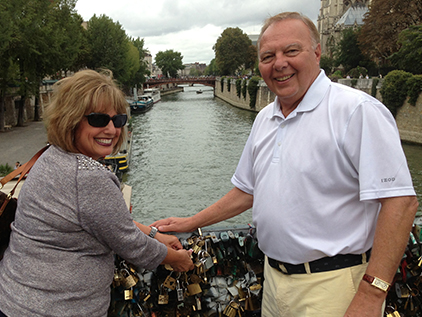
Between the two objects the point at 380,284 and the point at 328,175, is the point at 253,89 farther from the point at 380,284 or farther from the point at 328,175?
the point at 380,284

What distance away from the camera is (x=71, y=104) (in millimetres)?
1247

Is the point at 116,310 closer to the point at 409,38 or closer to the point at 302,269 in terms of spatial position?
the point at 302,269

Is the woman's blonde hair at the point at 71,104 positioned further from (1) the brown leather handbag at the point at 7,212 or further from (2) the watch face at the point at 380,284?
(2) the watch face at the point at 380,284

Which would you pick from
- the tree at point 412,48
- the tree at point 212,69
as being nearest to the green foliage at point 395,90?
the tree at point 412,48

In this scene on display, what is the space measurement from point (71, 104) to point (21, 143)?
1502cm

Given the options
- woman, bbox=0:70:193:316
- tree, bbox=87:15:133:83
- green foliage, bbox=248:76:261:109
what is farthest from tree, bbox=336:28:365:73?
woman, bbox=0:70:193:316

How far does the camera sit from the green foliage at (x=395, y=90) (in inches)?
649

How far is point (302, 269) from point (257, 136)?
54 cm

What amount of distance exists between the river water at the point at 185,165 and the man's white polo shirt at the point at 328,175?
26.2 feet

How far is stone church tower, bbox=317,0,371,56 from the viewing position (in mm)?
45406

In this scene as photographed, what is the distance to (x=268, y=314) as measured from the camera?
1512 millimetres

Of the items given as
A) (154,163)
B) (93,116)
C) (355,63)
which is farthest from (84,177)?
(355,63)

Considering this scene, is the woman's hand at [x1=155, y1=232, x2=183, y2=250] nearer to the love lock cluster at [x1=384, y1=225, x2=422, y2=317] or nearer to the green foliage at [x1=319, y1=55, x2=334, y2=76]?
the love lock cluster at [x1=384, y1=225, x2=422, y2=317]

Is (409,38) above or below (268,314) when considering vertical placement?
above
